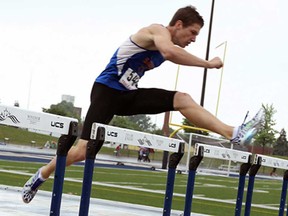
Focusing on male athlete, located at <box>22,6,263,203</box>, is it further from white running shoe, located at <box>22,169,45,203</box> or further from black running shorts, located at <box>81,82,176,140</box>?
white running shoe, located at <box>22,169,45,203</box>

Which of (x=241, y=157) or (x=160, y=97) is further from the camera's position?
(x=241, y=157)

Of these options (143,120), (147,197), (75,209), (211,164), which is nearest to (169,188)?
(75,209)

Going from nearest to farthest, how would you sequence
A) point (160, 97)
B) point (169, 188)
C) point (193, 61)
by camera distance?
point (193, 61) < point (160, 97) < point (169, 188)

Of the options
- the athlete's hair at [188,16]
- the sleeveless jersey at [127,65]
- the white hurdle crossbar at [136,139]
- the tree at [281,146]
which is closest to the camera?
the white hurdle crossbar at [136,139]

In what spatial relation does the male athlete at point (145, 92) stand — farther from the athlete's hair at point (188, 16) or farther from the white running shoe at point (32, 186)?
the white running shoe at point (32, 186)

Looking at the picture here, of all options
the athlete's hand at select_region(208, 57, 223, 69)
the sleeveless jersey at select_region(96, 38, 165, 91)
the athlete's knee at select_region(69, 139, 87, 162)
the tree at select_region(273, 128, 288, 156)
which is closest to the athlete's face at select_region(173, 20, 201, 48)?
the sleeveless jersey at select_region(96, 38, 165, 91)

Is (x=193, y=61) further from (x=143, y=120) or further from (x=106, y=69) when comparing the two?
(x=143, y=120)

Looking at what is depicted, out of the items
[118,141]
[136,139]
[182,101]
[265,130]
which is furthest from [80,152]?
[265,130]

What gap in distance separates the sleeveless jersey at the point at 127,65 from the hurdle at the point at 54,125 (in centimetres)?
72

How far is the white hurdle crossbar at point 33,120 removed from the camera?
15.6ft

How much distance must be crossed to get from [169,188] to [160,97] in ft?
4.34

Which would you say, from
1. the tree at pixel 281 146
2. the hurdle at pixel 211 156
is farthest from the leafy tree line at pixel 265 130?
the hurdle at pixel 211 156

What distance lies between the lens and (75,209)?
920 cm

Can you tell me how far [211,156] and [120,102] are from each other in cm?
204
